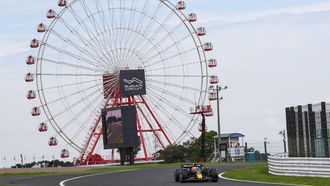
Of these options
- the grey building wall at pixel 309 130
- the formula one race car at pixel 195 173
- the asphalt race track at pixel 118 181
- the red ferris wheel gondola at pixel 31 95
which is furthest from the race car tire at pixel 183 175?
the red ferris wheel gondola at pixel 31 95

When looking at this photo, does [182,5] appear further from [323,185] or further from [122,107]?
[323,185]

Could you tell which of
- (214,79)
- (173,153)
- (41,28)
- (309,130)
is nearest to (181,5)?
(214,79)

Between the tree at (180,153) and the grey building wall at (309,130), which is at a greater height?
the tree at (180,153)

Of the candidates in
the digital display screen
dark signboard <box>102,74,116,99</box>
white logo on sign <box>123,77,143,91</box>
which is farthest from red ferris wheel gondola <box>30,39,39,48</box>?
the digital display screen

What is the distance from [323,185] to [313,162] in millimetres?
6057

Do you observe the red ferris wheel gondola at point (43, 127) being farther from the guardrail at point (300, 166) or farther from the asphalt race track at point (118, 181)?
the guardrail at point (300, 166)

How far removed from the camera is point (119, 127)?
81.8 m

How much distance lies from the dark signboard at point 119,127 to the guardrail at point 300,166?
45.4m

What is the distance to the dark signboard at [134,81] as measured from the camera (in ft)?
251

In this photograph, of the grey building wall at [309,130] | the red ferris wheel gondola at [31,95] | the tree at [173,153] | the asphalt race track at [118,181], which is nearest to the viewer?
the asphalt race track at [118,181]

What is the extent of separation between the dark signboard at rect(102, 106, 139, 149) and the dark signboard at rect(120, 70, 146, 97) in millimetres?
2706

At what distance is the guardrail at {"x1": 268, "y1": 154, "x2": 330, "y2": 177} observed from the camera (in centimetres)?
2901

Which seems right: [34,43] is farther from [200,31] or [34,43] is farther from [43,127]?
[200,31]

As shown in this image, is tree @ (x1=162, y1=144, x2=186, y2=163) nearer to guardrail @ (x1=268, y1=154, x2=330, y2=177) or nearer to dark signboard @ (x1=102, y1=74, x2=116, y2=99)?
dark signboard @ (x1=102, y1=74, x2=116, y2=99)
